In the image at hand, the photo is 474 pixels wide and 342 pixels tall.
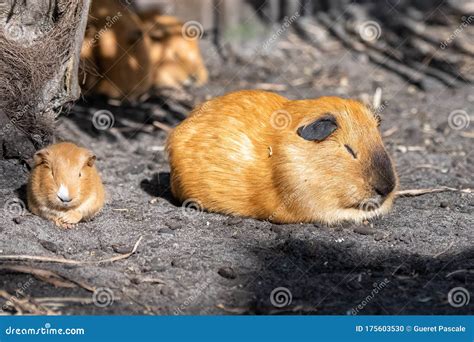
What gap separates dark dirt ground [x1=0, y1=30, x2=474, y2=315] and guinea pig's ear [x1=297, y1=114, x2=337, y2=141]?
0.68 meters

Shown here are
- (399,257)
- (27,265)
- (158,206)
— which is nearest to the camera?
(27,265)

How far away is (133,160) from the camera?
24.7 feet

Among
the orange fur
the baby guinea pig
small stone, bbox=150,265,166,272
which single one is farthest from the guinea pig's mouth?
the orange fur

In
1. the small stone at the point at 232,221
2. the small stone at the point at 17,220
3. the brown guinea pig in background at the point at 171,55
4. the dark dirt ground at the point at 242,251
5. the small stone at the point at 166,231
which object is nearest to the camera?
the dark dirt ground at the point at 242,251

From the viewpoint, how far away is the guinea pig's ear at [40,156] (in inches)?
224

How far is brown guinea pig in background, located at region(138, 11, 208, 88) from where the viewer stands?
33.3 ft

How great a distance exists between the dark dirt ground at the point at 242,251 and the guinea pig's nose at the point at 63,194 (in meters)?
0.26

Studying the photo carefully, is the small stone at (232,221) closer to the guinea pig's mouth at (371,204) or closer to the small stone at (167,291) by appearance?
the guinea pig's mouth at (371,204)

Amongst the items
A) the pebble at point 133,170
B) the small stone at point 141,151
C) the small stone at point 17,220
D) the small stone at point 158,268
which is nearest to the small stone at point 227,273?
the small stone at point 158,268

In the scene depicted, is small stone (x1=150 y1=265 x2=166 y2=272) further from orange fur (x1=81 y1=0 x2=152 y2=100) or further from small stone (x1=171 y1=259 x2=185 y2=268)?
orange fur (x1=81 y1=0 x2=152 y2=100)

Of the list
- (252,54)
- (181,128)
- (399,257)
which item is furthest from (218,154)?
(252,54)

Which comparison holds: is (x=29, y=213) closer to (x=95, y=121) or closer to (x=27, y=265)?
(x=27, y=265)

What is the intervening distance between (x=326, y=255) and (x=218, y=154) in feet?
3.77

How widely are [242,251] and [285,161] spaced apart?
2.42 feet
